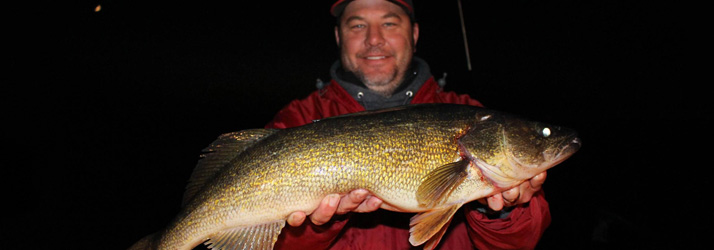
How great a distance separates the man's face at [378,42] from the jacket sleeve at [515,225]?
1471 millimetres

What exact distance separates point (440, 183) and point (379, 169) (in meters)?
0.32

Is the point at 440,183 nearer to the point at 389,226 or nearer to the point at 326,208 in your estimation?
the point at 326,208

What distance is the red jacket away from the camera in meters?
2.12

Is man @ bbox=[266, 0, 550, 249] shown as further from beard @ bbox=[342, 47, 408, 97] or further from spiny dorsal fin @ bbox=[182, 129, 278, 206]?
spiny dorsal fin @ bbox=[182, 129, 278, 206]

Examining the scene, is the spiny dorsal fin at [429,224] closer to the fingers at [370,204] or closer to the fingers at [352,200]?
the fingers at [370,204]

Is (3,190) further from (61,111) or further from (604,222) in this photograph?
(61,111)

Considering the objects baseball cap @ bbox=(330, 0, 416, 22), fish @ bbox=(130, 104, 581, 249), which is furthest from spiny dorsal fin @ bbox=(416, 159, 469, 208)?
baseball cap @ bbox=(330, 0, 416, 22)

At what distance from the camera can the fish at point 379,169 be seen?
184cm

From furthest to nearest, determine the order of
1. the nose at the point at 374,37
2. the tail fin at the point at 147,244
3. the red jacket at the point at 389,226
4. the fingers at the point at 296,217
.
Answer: the nose at the point at 374,37
the red jacket at the point at 389,226
the tail fin at the point at 147,244
the fingers at the point at 296,217

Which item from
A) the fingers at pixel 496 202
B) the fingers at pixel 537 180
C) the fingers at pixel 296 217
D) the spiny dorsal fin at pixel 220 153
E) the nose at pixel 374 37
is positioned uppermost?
the nose at pixel 374 37


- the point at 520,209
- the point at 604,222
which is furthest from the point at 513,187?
the point at 604,222

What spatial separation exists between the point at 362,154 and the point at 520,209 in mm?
1067

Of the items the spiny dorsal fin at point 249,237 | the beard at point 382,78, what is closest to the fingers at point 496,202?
the spiny dorsal fin at point 249,237

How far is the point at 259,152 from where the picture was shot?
1938 millimetres
